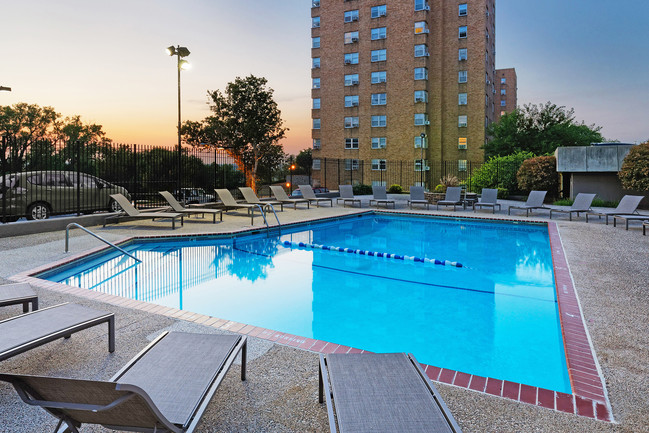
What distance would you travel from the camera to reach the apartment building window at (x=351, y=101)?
1695 inches

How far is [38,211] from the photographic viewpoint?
41.2 ft

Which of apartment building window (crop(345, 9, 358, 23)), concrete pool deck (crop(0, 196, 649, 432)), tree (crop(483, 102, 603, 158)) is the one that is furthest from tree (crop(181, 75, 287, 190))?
concrete pool deck (crop(0, 196, 649, 432))

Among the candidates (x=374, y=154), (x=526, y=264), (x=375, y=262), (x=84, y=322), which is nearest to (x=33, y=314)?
(x=84, y=322)

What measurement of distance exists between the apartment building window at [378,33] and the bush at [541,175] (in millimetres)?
24473

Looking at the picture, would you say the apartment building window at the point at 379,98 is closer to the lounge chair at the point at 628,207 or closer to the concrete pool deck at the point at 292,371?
the lounge chair at the point at 628,207

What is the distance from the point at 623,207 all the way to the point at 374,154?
29684 mm

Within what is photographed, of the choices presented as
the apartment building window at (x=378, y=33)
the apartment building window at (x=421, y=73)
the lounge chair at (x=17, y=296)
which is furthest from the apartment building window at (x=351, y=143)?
the lounge chair at (x=17, y=296)

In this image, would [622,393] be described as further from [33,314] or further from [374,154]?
[374,154]

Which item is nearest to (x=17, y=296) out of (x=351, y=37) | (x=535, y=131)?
(x=351, y=37)

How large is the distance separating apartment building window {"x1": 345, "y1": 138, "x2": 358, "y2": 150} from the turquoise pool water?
3176cm

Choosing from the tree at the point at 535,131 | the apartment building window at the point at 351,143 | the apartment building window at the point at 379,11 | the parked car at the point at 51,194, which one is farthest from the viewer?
the apartment building window at the point at 351,143

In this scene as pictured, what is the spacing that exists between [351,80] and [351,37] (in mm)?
4453

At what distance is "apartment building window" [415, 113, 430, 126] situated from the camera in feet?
132

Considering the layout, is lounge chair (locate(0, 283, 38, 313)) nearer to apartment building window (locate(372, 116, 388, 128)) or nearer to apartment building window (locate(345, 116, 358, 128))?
apartment building window (locate(372, 116, 388, 128))
